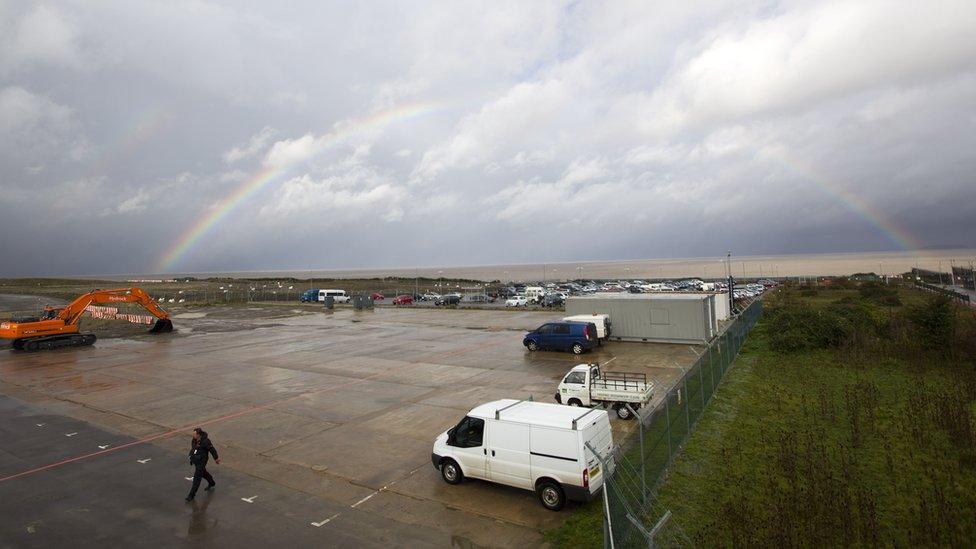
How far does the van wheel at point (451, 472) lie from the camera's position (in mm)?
10884

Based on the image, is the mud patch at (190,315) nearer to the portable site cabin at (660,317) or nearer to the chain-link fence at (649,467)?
the portable site cabin at (660,317)

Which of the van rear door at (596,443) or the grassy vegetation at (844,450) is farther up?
the van rear door at (596,443)

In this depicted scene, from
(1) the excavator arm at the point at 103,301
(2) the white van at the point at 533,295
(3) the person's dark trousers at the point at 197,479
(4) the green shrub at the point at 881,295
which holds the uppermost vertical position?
(1) the excavator arm at the point at 103,301

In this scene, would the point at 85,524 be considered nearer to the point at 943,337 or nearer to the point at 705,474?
the point at 705,474

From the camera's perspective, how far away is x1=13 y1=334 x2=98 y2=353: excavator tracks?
31.7 m

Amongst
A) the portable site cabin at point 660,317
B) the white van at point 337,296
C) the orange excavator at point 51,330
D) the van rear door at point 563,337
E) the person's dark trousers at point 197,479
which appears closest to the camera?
the person's dark trousers at point 197,479

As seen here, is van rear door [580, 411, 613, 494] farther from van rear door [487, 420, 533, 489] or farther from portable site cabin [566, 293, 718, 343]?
portable site cabin [566, 293, 718, 343]

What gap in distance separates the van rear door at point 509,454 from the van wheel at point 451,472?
0.81 meters

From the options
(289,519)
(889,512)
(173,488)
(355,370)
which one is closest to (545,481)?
(289,519)

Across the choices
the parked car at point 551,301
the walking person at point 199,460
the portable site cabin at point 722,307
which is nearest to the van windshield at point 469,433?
the walking person at point 199,460

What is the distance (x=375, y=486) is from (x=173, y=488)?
4.55m

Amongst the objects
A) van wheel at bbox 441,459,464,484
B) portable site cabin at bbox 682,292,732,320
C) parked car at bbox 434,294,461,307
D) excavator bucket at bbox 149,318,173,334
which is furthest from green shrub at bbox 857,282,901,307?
excavator bucket at bbox 149,318,173,334

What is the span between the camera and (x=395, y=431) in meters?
14.7

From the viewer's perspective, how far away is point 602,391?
15.1 m
